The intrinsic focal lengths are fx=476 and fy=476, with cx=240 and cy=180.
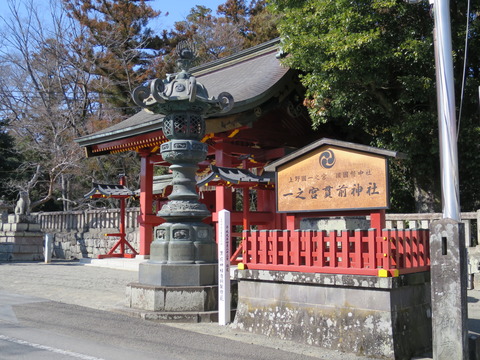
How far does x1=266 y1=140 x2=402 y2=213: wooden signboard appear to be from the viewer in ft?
20.1

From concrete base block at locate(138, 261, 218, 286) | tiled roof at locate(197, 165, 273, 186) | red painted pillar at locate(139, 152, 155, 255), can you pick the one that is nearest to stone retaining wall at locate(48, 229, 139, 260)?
red painted pillar at locate(139, 152, 155, 255)

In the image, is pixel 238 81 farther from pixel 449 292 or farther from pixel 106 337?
pixel 449 292

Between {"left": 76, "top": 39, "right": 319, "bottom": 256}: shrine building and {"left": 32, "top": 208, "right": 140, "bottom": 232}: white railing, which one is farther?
{"left": 32, "top": 208, "right": 140, "bottom": 232}: white railing

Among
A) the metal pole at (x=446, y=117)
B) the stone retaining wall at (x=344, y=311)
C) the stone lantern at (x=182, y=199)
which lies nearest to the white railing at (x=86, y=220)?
the stone lantern at (x=182, y=199)

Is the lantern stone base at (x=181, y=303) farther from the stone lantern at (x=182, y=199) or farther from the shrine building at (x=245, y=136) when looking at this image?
the shrine building at (x=245, y=136)

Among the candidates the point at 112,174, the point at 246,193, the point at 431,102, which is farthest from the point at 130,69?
the point at 431,102

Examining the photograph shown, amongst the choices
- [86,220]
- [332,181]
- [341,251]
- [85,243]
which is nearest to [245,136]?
[332,181]

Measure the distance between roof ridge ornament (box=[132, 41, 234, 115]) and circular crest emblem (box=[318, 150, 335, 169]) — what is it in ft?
8.01

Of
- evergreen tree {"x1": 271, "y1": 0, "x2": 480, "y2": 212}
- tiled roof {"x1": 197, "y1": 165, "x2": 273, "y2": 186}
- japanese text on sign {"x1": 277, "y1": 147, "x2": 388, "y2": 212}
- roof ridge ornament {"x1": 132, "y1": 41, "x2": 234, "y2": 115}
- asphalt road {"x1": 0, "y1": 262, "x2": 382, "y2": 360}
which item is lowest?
asphalt road {"x1": 0, "y1": 262, "x2": 382, "y2": 360}

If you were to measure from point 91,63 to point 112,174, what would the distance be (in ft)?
20.0

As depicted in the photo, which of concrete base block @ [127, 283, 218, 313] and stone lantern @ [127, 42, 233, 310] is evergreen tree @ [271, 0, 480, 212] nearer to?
stone lantern @ [127, 42, 233, 310]

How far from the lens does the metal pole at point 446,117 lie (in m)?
5.43

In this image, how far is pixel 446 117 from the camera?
222 inches

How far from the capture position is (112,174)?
2512cm
